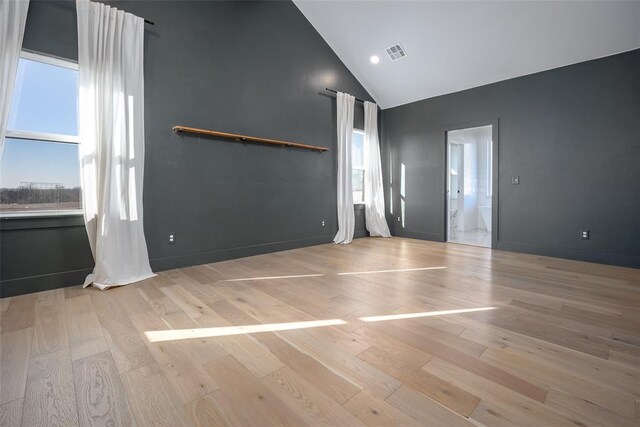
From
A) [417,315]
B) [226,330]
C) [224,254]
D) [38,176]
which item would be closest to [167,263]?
[224,254]

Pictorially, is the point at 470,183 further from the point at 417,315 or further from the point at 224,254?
the point at 224,254

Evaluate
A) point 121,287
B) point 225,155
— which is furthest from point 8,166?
point 225,155

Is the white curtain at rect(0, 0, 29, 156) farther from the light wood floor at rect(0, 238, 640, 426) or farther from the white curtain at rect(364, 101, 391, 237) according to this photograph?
the white curtain at rect(364, 101, 391, 237)

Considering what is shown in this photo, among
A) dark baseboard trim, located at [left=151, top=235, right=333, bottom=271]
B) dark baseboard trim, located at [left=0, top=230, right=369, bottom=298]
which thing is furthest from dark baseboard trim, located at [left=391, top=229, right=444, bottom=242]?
dark baseboard trim, located at [left=151, top=235, right=333, bottom=271]

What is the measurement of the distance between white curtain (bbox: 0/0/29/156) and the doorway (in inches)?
236

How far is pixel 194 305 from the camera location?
2186 mm

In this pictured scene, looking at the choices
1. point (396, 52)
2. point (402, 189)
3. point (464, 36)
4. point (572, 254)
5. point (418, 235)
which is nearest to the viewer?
point (572, 254)

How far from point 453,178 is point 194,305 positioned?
17.6 feet

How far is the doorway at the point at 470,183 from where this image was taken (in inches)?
229

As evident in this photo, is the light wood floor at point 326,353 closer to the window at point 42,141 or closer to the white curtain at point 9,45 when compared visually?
the window at point 42,141

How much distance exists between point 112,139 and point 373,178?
13.4 ft

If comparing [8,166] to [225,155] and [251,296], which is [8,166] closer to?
[225,155]

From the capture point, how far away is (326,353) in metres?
1.53

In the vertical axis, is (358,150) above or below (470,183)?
above
